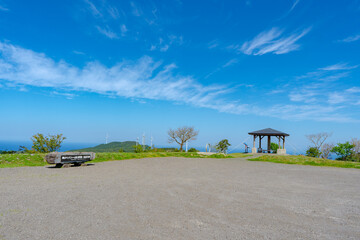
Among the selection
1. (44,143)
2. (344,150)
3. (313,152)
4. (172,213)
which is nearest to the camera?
(172,213)

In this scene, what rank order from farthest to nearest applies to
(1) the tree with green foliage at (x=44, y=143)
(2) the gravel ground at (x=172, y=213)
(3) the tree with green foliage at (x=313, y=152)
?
(3) the tree with green foliage at (x=313, y=152) < (1) the tree with green foliage at (x=44, y=143) < (2) the gravel ground at (x=172, y=213)

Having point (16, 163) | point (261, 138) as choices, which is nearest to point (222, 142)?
point (261, 138)

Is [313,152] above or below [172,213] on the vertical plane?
above

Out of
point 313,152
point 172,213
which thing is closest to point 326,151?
point 313,152

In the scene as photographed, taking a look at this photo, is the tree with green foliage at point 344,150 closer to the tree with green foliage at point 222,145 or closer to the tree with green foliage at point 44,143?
the tree with green foliage at point 222,145

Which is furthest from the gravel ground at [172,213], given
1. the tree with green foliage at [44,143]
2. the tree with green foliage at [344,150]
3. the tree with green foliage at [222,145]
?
the tree with green foliage at [344,150]

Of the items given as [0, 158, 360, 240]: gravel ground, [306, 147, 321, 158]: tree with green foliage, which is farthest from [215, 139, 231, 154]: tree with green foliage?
[0, 158, 360, 240]: gravel ground

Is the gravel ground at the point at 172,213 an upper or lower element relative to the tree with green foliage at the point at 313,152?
lower

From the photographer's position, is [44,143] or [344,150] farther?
[344,150]

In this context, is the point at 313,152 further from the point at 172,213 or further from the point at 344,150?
the point at 172,213

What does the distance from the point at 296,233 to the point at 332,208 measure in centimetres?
222

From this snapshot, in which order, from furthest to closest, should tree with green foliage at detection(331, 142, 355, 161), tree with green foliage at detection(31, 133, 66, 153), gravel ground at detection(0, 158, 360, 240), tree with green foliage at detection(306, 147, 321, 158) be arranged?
1. tree with green foliage at detection(306, 147, 321, 158)
2. tree with green foliage at detection(331, 142, 355, 161)
3. tree with green foliage at detection(31, 133, 66, 153)
4. gravel ground at detection(0, 158, 360, 240)

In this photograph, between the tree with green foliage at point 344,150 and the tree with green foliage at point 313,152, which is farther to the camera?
the tree with green foliage at point 313,152

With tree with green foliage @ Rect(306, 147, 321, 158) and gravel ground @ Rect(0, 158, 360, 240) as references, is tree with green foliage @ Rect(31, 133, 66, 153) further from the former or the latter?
tree with green foliage @ Rect(306, 147, 321, 158)
